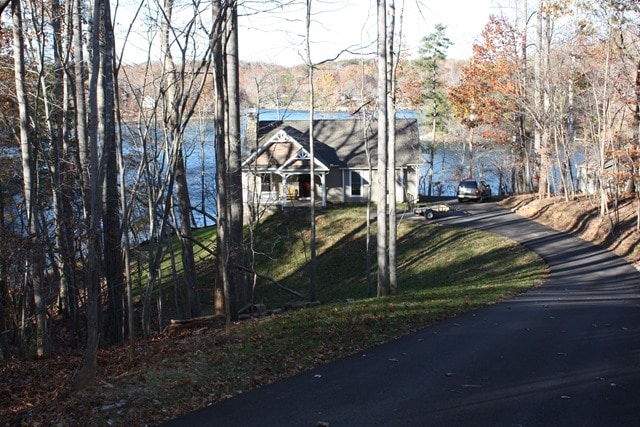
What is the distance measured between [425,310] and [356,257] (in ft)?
59.4

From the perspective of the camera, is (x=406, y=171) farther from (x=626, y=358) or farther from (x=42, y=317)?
(x=626, y=358)

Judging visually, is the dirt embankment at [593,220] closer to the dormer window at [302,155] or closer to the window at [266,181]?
the dormer window at [302,155]

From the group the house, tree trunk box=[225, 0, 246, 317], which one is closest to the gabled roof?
the house

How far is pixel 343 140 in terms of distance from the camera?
1652 inches

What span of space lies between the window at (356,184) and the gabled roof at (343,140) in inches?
25.9

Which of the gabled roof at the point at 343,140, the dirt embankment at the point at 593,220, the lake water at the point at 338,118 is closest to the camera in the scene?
the dirt embankment at the point at 593,220

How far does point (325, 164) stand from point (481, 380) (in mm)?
30415

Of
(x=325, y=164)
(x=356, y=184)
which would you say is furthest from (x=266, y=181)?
(x=356, y=184)

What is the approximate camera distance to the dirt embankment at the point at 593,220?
24297mm

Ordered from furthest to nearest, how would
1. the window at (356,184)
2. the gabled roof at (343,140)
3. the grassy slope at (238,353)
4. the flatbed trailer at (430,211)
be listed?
the window at (356,184)
the gabled roof at (343,140)
the flatbed trailer at (430,211)
the grassy slope at (238,353)

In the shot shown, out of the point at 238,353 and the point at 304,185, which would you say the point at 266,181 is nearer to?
the point at 304,185

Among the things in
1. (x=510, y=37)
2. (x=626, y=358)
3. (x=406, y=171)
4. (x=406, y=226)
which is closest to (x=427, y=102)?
(x=510, y=37)

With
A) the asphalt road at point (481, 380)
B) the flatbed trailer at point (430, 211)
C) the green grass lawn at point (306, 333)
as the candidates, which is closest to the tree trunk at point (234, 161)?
the green grass lawn at point (306, 333)

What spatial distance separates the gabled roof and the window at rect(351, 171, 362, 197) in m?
0.66
